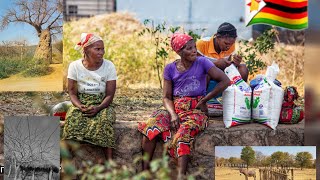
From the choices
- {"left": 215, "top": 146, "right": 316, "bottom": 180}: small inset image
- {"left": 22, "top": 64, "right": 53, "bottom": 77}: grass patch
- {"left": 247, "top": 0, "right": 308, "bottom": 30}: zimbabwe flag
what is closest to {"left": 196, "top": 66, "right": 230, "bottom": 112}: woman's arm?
{"left": 215, "top": 146, "right": 316, "bottom": 180}: small inset image

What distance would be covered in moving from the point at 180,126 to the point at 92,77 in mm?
862

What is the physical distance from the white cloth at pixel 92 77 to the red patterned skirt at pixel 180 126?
1.62ft

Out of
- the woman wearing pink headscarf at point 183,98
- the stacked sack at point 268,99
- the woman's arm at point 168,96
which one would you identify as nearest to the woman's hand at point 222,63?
the woman wearing pink headscarf at point 183,98

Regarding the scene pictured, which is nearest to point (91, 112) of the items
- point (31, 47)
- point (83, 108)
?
point (83, 108)

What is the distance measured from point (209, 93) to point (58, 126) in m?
1.32

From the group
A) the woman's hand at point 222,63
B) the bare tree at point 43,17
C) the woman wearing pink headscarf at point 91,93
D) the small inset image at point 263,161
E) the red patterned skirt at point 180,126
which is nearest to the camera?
the red patterned skirt at point 180,126

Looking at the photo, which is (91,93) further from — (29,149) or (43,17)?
(43,17)

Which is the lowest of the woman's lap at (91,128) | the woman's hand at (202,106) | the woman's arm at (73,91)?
the woman's lap at (91,128)

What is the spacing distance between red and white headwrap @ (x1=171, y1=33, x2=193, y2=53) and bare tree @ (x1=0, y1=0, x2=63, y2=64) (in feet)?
3.49

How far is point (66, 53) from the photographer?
6777 mm

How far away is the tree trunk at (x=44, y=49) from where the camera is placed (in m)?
6.75

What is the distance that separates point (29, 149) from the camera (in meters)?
6.61

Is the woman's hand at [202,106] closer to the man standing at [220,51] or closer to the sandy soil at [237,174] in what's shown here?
the man standing at [220,51]

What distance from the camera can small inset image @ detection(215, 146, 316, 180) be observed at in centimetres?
645
